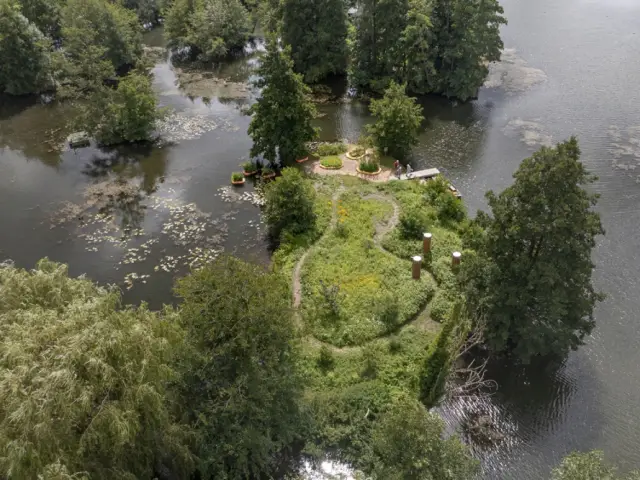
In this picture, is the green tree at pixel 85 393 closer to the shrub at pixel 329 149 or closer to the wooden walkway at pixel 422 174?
the wooden walkway at pixel 422 174

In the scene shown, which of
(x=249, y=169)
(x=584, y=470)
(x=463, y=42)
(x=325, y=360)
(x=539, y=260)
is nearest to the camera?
(x=584, y=470)

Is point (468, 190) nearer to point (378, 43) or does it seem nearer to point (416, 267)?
point (416, 267)

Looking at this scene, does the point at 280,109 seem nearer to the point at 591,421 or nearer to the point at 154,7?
the point at 591,421

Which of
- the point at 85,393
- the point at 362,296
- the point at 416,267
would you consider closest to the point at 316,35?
the point at 416,267

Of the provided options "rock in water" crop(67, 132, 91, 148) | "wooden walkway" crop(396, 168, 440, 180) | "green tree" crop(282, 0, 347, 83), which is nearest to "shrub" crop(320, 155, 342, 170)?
"wooden walkway" crop(396, 168, 440, 180)

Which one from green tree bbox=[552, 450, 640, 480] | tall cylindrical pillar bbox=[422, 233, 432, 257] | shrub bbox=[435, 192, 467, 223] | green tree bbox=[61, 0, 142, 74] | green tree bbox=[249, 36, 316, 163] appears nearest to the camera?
green tree bbox=[552, 450, 640, 480]

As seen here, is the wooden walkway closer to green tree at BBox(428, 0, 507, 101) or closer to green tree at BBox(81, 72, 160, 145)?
green tree at BBox(428, 0, 507, 101)
